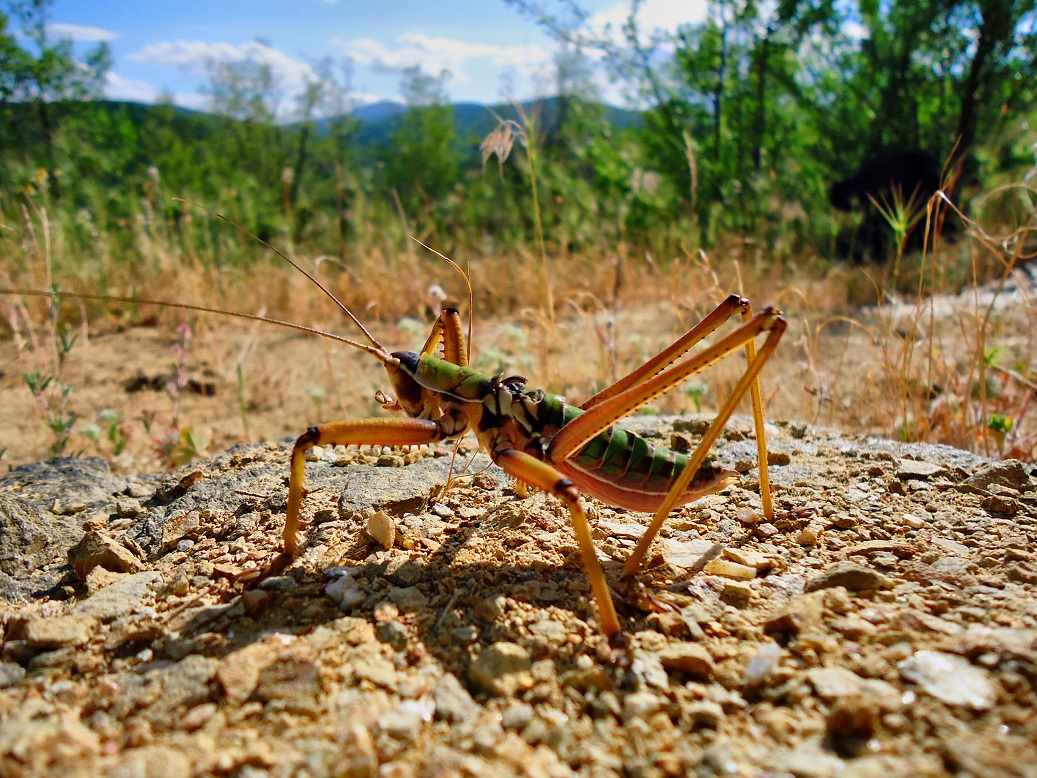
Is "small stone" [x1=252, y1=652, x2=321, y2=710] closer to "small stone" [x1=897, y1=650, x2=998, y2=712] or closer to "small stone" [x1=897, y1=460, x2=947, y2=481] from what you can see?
"small stone" [x1=897, y1=650, x2=998, y2=712]

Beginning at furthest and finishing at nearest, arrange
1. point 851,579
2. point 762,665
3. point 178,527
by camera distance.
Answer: point 178,527 < point 851,579 < point 762,665

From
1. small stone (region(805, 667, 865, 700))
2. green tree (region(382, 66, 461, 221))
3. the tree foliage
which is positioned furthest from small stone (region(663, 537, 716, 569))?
green tree (region(382, 66, 461, 221))

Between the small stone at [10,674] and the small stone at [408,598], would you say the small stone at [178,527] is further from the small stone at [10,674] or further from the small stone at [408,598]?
the small stone at [408,598]

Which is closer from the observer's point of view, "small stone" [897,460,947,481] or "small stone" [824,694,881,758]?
"small stone" [824,694,881,758]

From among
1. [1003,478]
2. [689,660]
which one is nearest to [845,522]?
[1003,478]

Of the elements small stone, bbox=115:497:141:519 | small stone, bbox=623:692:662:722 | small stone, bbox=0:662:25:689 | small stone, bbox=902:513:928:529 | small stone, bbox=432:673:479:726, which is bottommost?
small stone, bbox=0:662:25:689

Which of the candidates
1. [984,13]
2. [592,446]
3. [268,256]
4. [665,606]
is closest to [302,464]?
[592,446]

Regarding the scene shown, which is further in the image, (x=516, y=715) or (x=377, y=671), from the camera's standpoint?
(x=377, y=671)

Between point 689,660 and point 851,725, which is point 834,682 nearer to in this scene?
point 851,725

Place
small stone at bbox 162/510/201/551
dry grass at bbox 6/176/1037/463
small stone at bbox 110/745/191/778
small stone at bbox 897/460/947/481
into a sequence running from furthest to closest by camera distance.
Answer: dry grass at bbox 6/176/1037/463 < small stone at bbox 897/460/947/481 < small stone at bbox 162/510/201/551 < small stone at bbox 110/745/191/778
